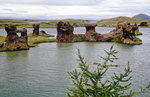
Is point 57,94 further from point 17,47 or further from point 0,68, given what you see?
point 17,47

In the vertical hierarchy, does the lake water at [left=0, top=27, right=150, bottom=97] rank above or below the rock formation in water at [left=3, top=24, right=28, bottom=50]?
below

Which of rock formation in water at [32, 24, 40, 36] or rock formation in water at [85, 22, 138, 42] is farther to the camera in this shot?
rock formation in water at [32, 24, 40, 36]

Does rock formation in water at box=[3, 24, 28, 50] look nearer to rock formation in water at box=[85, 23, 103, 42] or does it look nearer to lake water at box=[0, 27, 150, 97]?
lake water at box=[0, 27, 150, 97]

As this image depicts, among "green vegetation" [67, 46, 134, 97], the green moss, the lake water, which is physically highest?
"green vegetation" [67, 46, 134, 97]

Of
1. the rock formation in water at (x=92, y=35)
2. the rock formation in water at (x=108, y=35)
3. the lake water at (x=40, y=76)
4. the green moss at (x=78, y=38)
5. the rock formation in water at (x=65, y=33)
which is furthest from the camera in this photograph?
the rock formation in water at (x=92, y=35)

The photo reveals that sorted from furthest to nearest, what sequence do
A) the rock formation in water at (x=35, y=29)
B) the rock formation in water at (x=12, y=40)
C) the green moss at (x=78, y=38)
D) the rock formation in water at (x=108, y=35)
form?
the rock formation in water at (x=35, y=29)
the green moss at (x=78, y=38)
the rock formation in water at (x=108, y=35)
the rock formation in water at (x=12, y=40)

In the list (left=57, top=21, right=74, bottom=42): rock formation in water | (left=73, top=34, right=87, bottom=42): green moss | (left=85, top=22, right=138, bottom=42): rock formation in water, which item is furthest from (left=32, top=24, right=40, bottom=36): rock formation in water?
(left=85, top=22, right=138, bottom=42): rock formation in water

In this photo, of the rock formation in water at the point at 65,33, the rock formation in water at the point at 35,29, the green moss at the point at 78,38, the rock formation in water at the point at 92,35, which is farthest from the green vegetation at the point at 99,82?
the rock formation in water at the point at 35,29

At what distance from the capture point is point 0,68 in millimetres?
46312

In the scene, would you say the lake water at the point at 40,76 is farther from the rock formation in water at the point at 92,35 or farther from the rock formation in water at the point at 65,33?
the rock formation in water at the point at 92,35

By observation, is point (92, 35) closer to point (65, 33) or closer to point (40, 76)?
point (65, 33)

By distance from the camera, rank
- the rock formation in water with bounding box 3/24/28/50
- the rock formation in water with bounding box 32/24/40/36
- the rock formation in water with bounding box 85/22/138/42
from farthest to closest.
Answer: the rock formation in water with bounding box 32/24/40/36
the rock formation in water with bounding box 85/22/138/42
the rock formation in water with bounding box 3/24/28/50

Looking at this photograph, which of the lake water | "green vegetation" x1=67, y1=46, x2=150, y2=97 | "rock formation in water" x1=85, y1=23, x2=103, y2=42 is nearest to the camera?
"green vegetation" x1=67, y1=46, x2=150, y2=97

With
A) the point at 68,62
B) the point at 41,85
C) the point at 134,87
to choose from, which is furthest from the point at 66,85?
the point at 68,62
